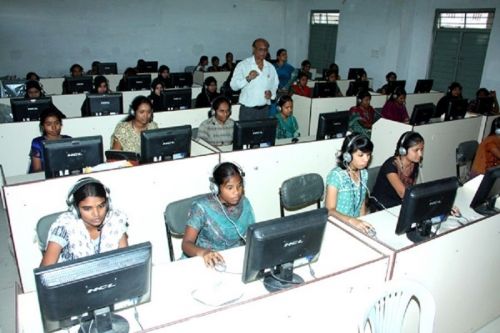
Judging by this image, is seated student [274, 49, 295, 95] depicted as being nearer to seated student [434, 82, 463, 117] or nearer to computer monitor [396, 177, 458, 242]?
seated student [434, 82, 463, 117]

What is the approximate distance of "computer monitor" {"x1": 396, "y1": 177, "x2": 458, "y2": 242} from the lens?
1864mm

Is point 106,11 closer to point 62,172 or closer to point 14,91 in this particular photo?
point 14,91

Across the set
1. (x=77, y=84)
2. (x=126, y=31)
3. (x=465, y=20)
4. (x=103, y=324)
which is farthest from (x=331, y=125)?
(x=126, y=31)

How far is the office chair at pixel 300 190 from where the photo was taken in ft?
8.60

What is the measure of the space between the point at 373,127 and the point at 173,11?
20.6ft

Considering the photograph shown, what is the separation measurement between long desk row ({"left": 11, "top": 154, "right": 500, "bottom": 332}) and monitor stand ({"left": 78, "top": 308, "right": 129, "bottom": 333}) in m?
0.05

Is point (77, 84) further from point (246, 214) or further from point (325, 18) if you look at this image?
point (325, 18)

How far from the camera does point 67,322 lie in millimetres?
1284

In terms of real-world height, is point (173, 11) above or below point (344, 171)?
above

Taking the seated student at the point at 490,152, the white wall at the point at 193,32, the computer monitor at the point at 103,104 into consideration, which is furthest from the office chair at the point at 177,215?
the white wall at the point at 193,32

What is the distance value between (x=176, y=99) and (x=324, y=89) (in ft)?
7.22

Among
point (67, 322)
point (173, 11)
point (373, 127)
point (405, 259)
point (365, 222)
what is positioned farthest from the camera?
point (173, 11)

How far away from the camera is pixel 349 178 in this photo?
2521 mm

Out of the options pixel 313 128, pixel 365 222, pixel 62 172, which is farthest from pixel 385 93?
pixel 62 172
